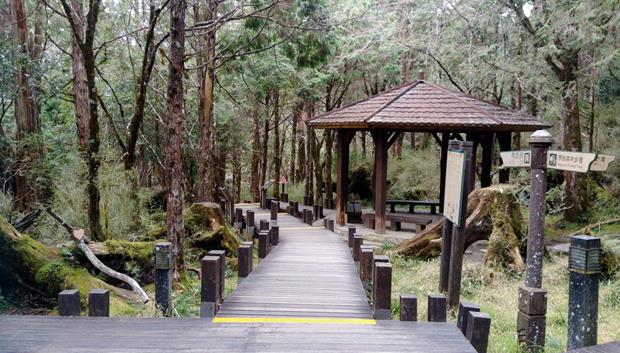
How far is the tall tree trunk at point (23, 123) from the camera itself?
1161cm

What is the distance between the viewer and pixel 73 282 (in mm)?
6922

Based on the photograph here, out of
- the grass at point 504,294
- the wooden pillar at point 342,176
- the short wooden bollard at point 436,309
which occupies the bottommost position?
the grass at point 504,294

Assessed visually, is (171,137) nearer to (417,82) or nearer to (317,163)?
(417,82)

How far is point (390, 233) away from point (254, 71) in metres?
7.33

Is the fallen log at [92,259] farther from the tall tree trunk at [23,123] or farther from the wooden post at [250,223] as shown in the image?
the wooden post at [250,223]

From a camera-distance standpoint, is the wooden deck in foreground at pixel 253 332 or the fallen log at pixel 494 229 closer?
the wooden deck in foreground at pixel 253 332

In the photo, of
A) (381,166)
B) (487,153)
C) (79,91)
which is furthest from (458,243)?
(79,91)

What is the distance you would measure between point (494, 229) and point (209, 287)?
6277 mm

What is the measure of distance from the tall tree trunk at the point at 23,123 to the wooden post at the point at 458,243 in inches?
411

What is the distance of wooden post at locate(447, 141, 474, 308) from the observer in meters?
5.50

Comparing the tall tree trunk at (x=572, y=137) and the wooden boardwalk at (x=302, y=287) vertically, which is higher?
the tall tree trunk at (x=572, y=137)

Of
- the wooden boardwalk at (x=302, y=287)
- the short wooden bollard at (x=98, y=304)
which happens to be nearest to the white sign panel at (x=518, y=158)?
the wooden boardwalk at (x=302, y=287)

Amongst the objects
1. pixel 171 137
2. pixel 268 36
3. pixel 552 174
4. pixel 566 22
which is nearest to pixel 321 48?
pixel 268 36

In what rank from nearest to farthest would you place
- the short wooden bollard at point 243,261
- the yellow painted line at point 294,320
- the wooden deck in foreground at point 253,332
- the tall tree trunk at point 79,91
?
the wooden deck in foreground at point 253,332
the yellow painted line at point 294,320
the short wooden bollard at point 243,261
the tall tree trunk at point 79,91
